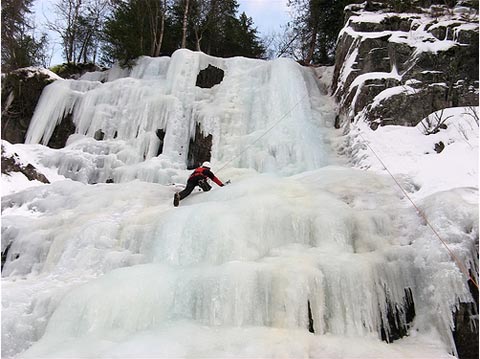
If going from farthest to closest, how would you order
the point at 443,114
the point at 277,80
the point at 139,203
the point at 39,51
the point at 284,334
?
the point at 39,51
the point at 277,80
the point at 443,114
the point at 139,203
the point at 284,334

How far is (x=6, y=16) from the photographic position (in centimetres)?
962

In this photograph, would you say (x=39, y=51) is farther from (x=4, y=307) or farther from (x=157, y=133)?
(x=4, y=307)

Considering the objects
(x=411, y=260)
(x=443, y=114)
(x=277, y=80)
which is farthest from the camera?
(x=277, y=80)

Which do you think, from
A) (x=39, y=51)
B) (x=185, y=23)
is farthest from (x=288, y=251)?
(x=39, y=51)

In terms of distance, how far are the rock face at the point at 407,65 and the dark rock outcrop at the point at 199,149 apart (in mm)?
3461

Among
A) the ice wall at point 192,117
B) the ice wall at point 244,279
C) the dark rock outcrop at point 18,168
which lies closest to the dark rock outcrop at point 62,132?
the ice wall at point 192,117

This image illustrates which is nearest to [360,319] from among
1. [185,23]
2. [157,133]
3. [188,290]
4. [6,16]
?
[188,290]

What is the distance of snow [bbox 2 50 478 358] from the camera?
330 cm

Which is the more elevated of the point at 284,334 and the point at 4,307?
the point at 284,334

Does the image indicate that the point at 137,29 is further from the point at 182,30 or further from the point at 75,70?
the point at 75,70

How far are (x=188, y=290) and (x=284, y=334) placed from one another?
99cm

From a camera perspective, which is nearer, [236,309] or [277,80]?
[236,309]

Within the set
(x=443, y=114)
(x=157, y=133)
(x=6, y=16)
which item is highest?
(x=6, y=16)

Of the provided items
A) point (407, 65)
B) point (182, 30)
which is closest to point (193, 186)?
point (407, 65)
